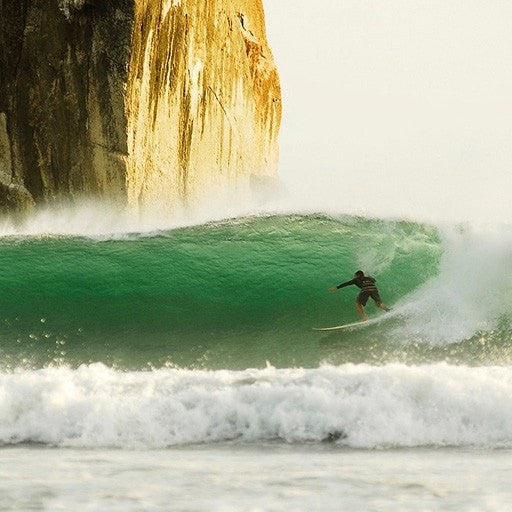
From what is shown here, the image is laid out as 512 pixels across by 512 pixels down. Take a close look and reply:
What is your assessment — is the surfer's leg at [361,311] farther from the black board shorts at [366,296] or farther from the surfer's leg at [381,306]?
the surfer's leg at [381,306]

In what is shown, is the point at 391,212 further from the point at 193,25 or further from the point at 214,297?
the point at 193,25

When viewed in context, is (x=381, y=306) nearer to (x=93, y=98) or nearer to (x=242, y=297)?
(x=242, y=297)

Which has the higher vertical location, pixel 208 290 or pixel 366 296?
pixel 208 290

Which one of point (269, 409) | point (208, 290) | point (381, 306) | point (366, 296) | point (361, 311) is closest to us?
point (269, 409)

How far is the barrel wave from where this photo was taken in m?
11.1

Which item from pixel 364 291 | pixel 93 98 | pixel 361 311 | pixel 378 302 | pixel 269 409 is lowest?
pixel 269 409

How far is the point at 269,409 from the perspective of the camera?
765 centimetres

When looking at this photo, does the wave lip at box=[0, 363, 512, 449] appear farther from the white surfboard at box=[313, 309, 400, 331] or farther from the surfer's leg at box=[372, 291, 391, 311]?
the surfer's leg at box=[372, 291, 391, 311]

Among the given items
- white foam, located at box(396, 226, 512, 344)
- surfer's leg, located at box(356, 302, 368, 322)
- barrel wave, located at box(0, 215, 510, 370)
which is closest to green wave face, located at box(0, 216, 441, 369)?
barrel wave, located at box(0, 215, 510, 370)

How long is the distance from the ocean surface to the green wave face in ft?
0.11

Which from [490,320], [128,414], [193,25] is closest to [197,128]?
[193,25]

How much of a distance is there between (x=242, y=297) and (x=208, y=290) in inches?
20.6

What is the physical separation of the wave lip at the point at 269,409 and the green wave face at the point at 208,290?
8.24 ft

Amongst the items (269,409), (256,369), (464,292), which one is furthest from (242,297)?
(269,409)
